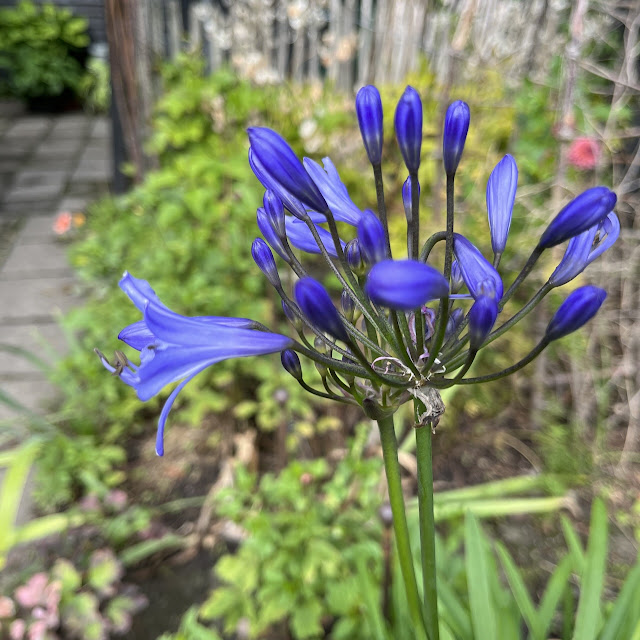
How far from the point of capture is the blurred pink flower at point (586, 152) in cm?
284

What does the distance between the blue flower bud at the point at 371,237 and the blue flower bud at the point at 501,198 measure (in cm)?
21

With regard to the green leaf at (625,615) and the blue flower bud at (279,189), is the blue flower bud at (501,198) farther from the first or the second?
the green leaf at (625,615)

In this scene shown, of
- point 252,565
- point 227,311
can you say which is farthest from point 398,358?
point 227,311

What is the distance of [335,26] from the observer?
4832mm

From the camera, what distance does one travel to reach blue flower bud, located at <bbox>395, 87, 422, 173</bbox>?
0.78 metres

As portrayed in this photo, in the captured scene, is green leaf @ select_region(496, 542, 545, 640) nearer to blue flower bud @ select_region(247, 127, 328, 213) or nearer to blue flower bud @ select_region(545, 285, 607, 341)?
blue flower bud @ select_region(545, 285, 607, 341)

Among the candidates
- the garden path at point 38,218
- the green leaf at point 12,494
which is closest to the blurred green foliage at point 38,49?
the garden path at point 38,218

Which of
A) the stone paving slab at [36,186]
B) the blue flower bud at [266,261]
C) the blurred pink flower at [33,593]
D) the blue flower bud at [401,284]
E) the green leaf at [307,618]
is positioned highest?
the blue flower bud at [401,284]

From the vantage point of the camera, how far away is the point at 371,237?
2.38 feet

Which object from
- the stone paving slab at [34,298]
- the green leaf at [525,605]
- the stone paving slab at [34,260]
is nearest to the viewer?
the green leaf at [525,605]

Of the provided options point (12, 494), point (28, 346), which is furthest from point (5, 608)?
point (28, 346)

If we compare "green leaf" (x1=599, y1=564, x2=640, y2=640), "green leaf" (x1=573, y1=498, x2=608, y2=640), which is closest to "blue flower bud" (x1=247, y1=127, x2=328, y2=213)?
"green leaf" (x1=573, y1=498, x2=608, y2=640)

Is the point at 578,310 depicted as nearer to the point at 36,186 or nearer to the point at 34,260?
the point at 34,260

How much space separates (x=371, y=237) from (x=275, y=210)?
0.58 feet
